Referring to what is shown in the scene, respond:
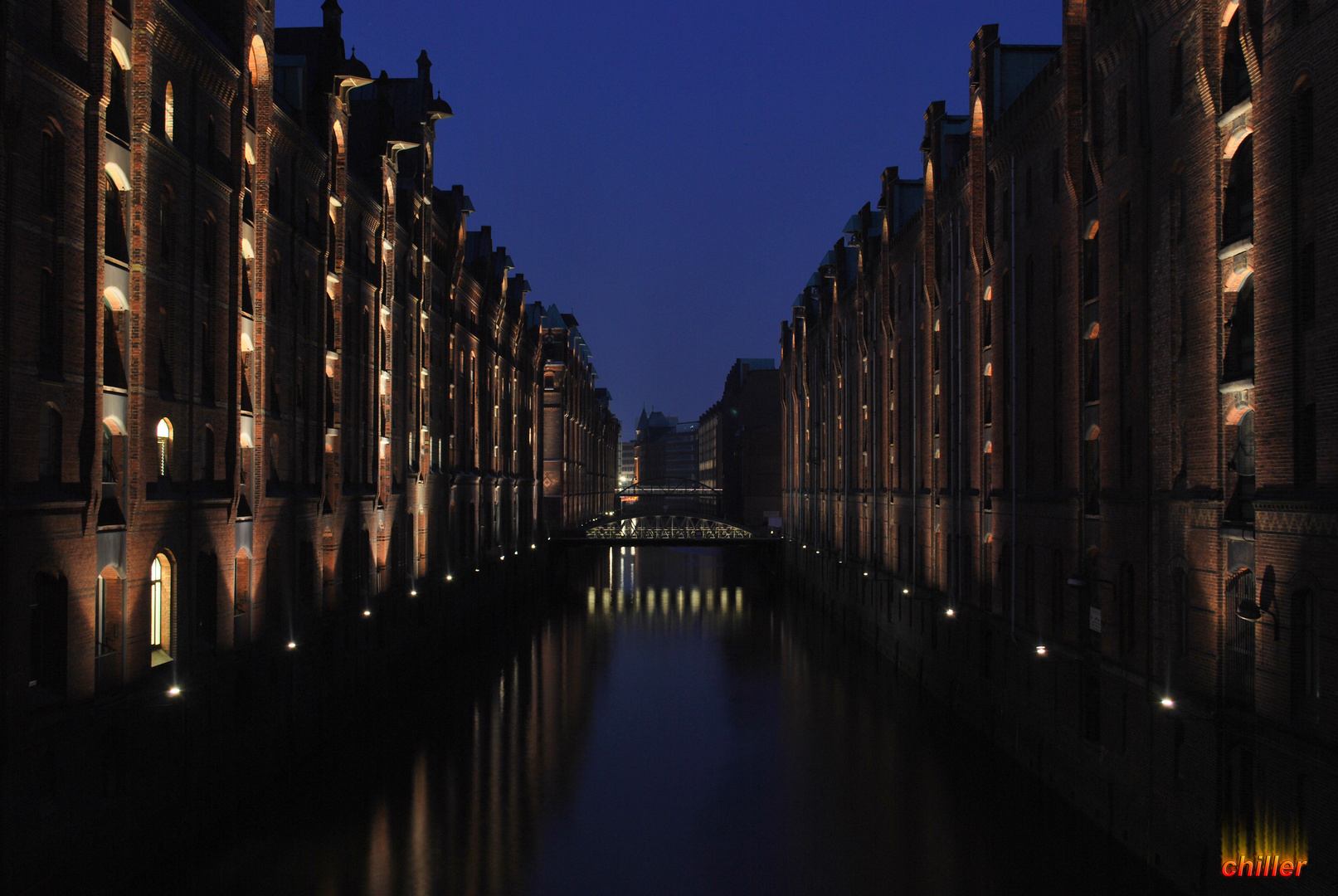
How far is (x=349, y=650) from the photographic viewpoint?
33.7 meters

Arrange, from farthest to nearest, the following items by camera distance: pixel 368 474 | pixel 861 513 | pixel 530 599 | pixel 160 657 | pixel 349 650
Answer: pixel 530 599 < pixel 861 513 < pixel 368 474 < pixel 349 650 < pixel 160 657

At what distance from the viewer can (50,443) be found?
17.1 meters

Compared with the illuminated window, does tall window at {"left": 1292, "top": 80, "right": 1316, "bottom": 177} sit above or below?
above

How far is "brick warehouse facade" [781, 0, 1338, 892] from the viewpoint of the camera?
15.2 m

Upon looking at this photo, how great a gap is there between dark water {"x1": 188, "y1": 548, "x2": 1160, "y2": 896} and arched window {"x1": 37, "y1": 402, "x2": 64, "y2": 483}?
8193mm

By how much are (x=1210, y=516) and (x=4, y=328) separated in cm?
1997

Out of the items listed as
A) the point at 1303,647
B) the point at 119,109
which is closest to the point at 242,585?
the point at 119,109

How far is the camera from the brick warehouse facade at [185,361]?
1630cm

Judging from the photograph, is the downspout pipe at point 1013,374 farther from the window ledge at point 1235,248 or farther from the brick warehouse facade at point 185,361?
the brick warehouse facade at point 185,361

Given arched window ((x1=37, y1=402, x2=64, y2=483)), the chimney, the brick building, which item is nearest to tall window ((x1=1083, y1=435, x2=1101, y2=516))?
arched window ((x1=37, y1=402, x2=64, y2=483))

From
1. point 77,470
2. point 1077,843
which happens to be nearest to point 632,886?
point 1077,843

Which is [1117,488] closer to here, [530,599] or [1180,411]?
[1180,411]

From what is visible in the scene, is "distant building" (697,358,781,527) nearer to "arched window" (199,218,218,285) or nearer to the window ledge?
"arched window" (199,218,218,285)

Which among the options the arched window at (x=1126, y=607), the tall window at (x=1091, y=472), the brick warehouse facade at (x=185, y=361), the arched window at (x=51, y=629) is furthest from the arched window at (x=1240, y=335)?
the arched window at (x=51, y=629)
